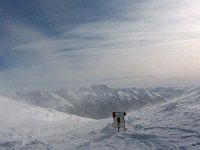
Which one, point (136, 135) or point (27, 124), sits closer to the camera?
point (136, 135)

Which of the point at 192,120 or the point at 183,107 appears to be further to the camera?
the point at 183,107

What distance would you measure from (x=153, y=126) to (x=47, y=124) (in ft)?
62.2

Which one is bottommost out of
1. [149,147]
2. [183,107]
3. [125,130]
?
[149,147]

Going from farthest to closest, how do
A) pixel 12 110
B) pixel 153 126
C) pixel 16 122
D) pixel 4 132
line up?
pixel 12 110, pixel 16 122, pixel 4 132, pixel 153 126

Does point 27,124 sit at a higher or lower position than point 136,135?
higher

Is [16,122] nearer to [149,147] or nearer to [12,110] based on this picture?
[12,110]

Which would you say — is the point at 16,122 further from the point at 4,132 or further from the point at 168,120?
the point at 168,120

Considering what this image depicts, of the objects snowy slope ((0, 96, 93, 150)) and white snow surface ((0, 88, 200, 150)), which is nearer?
white snow surface ((0, 88, 200, 150))

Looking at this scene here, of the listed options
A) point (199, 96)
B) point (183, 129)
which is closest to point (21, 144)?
point (183, 129)

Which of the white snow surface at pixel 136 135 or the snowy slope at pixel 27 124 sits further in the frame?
the snowy slope at pixel 27 124

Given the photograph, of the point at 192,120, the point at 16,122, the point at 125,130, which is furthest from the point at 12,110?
the point at 192,120

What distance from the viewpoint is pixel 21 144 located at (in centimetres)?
2784

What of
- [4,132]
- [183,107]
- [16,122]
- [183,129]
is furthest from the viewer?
[16,122]

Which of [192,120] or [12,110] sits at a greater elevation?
[12,110]
